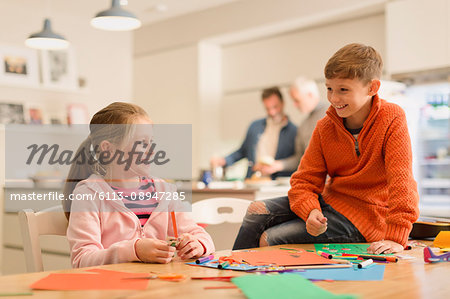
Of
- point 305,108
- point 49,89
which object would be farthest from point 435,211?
point 49,89

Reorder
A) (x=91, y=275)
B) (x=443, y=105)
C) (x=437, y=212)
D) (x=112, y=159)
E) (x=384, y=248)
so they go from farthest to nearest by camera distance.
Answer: (x=443, y=105) → (x=437, y=212) → (x=112, y=159) → (x=384, y=248) → (x=91, y=275)

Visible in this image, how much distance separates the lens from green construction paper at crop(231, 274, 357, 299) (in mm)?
730

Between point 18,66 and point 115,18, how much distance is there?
2097mm

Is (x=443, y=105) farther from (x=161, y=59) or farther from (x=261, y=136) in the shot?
(x=161, y=59)

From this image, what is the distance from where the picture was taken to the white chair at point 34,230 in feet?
4.27

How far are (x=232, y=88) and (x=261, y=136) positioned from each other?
4.82 feet

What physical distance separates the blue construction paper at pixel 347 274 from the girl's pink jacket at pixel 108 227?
315 millimetres

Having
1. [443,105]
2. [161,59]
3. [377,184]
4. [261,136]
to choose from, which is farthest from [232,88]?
[377,184]

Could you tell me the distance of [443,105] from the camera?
428 centimetres

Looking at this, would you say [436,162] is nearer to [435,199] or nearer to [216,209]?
[435,199]

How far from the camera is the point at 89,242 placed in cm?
119

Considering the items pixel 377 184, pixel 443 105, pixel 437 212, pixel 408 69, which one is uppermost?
pixel 408 69

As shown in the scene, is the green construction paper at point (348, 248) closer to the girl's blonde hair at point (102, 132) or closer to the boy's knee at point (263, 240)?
the boy's knee at point (263, 240)

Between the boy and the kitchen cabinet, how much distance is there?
9.32ft
